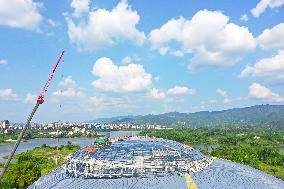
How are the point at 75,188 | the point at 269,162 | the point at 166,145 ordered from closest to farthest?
1. the point at 75,188
2. the point at 166,145
3. the point at 269,162

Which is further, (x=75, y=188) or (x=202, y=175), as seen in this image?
(x=202, y=175)

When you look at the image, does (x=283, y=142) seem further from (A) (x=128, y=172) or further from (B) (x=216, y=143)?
(A) (x=128, y=172)

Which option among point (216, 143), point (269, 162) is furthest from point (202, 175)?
point (216, 143)

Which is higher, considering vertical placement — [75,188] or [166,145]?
[166,145]

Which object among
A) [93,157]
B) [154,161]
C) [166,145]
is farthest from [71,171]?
[166,145]

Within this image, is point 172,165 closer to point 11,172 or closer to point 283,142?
point 11,172

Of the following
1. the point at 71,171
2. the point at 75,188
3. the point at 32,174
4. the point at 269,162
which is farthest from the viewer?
the point at 269,162
